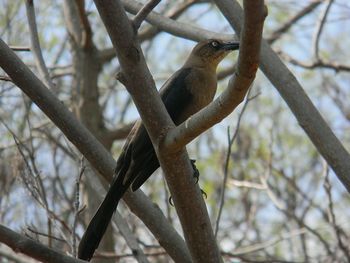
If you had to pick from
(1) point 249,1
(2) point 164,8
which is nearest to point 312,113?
(1) point 249,1

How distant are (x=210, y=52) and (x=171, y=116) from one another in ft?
2.77

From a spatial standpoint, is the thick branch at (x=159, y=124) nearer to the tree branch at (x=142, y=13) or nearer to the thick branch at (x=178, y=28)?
the tree branch at (x=142, y=13)

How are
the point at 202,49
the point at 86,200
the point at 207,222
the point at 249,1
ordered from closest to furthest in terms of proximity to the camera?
the point at 249,1 → the point at 207,222 → the point at 202,49 → the point at 86,200

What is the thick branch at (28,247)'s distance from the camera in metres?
2.53

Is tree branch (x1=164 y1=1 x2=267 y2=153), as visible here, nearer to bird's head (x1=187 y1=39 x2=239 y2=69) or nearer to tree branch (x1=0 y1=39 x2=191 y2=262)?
tree branch (x1=0 y1=39 x2=191 y2=262)

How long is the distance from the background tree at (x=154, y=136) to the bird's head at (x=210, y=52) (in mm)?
107

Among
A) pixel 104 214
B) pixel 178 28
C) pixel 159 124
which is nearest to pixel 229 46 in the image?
pixel 178 28

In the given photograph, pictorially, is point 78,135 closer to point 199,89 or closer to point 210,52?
point 199,89

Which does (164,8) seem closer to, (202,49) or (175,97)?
(202,49)

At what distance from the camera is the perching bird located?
3.48 m

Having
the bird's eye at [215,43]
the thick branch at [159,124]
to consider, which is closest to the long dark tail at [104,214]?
the thick branch at [159,124]

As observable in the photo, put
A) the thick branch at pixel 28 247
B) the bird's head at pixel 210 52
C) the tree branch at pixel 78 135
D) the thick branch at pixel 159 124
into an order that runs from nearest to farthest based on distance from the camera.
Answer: the thick branch at pixel 28 247 → the thick branch at pixel 159 124 → the tree branch at pixel 78 135 → the bird's head at pixel 210 52

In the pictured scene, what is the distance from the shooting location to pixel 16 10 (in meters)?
7.68

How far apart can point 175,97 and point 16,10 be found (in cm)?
409
